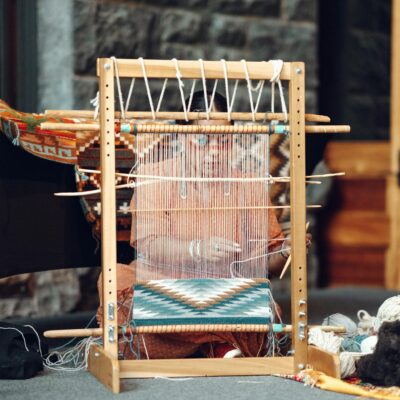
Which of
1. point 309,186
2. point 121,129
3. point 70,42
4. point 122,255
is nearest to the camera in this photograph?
point 121,129

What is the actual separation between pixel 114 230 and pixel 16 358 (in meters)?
0.59

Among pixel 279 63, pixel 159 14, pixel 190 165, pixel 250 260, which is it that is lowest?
pixel 250 260

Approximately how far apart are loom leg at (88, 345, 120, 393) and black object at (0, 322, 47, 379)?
19 centimetres

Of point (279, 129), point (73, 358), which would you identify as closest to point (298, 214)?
point (279, 129)

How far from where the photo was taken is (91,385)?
3.25m

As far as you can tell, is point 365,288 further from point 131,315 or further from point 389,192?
point 131,315

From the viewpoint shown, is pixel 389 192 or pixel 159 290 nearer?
pixel 159 290

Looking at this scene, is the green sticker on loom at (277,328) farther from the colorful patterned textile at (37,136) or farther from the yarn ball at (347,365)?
the colorful patterned textile at (37,136)

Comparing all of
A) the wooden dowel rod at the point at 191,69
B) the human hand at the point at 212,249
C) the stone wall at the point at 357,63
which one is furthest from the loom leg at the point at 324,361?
the stone wall at the point at 357,63

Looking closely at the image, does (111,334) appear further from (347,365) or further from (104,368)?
(347,365)

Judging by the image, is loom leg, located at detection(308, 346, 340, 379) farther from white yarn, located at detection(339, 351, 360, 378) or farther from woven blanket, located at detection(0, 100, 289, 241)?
woven blanket, located at detection(0, 100, 289, 241)

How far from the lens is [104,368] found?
321 centimetres

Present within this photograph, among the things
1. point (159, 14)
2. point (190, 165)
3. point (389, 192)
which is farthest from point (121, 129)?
point (389, 192)

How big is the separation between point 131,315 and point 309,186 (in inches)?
108
